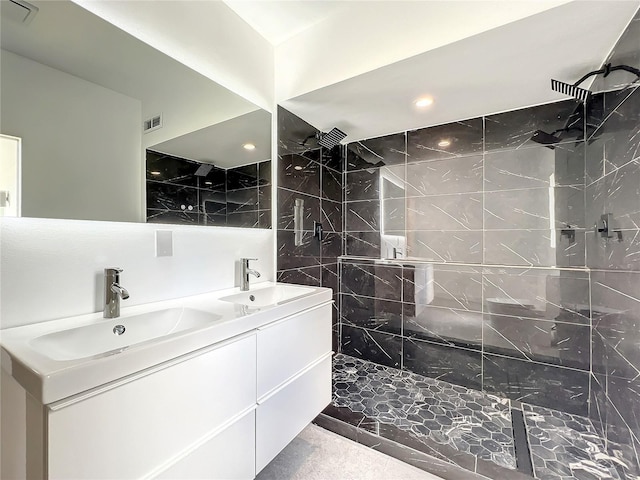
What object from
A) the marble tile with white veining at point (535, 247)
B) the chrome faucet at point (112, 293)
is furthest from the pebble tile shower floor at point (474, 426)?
the chrome faucet at point (112, 293)

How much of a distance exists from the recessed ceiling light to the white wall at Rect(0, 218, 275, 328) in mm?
1662

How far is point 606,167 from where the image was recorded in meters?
1.60

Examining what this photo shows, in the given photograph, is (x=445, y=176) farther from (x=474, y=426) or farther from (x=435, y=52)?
(x=474, y=426)

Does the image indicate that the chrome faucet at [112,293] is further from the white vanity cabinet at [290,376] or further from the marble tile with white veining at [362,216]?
the marble tile with white veining at [362,216]

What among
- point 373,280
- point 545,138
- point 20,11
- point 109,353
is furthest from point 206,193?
point 545,138

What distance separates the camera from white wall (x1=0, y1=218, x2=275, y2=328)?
0.96 m

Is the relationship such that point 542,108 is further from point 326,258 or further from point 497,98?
point 326,258

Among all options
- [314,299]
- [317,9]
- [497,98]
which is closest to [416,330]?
[314,299]

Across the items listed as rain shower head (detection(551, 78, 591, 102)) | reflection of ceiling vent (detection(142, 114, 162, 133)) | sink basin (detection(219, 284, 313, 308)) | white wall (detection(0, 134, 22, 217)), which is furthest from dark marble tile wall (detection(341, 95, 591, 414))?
white wall (detection(0, 134, 22, 217))

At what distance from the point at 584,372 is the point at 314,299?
6.30 ft

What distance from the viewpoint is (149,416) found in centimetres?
80

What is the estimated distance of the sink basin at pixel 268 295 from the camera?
1.60 meters

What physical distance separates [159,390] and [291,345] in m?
0.64

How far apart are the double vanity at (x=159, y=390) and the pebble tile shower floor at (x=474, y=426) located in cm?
73
